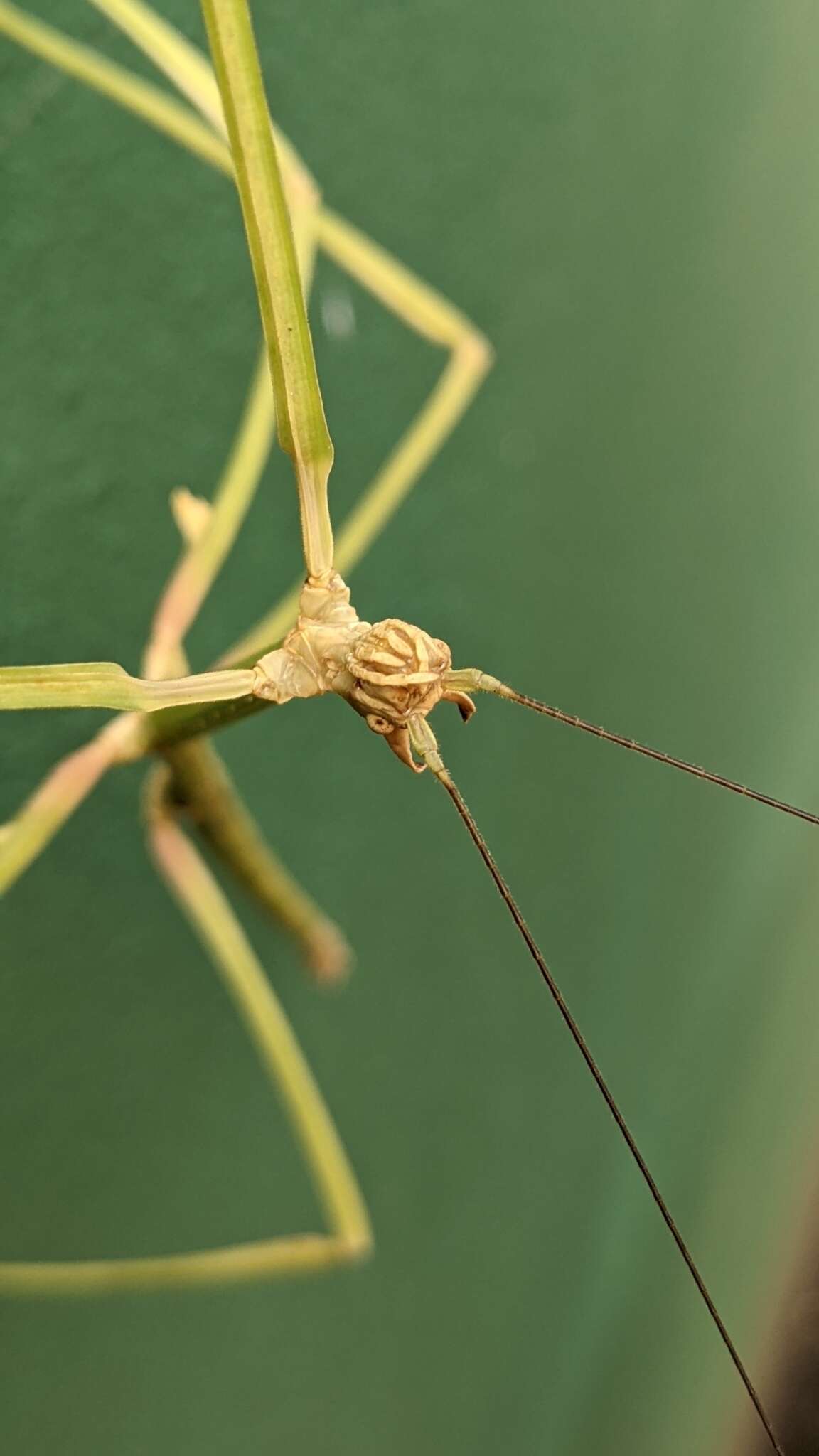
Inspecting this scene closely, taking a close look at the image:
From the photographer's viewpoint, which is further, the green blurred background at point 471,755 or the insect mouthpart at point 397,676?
A: the green blurred background at point 471,755

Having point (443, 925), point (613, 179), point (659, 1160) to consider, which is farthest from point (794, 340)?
point (659, 1160)

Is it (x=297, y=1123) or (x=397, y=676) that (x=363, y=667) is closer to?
(x=397, y=676)

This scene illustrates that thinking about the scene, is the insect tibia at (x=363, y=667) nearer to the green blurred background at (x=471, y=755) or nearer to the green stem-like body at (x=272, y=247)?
the green stem-like body at (x=272, y=247)

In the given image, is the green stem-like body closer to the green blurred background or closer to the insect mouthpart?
the insect mouthpart

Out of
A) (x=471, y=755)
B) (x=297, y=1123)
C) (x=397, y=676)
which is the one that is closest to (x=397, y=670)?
(x=397, y=676)

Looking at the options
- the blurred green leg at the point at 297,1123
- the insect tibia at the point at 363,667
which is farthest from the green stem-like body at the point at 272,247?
the blurred green leg at the point at 297,1123
